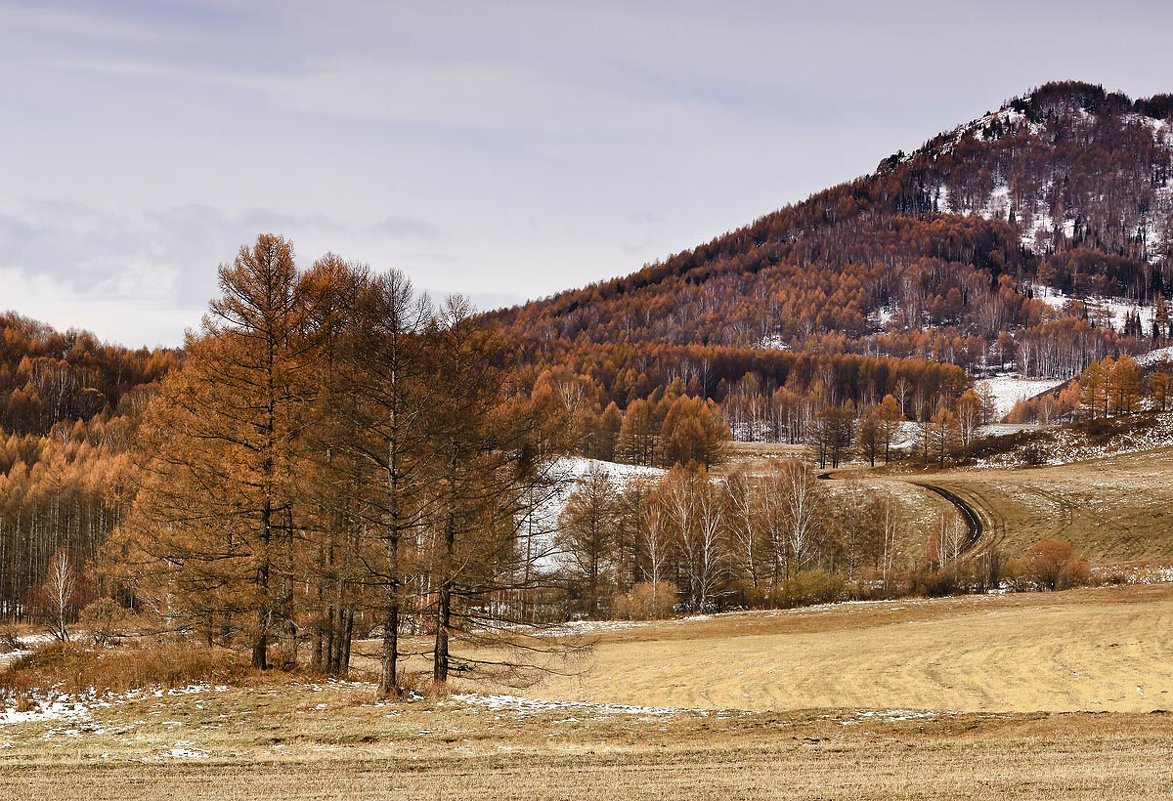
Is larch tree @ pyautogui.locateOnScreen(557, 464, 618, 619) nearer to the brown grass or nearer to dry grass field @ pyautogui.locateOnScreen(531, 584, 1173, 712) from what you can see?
dry grass field @ pyautogui.locateOnScreen(531, 584, 1173, 712)

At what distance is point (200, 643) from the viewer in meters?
29.3

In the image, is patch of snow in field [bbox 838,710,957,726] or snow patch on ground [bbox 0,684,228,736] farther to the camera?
patch of snow in field [bbox 838,710,957,726]

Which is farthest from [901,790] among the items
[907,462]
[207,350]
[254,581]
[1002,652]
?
[907,462]

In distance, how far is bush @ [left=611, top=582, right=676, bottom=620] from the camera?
58094mm

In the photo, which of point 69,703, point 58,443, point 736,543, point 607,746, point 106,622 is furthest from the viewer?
point 58,443

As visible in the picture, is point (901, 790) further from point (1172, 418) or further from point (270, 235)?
point (1172, 418)

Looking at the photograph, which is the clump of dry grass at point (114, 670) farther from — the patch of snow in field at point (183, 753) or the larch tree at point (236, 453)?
the patch of snow in field at point (183, 753)

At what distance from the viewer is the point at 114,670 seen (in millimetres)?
22281

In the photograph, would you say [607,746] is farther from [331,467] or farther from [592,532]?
[592,532]

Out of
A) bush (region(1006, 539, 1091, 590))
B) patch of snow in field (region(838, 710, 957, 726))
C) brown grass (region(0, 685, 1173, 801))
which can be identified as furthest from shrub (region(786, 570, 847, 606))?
brown grass (region(0, 685, 1173, 801))

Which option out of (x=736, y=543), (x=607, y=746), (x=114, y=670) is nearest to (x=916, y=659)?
(x=607, y=746)

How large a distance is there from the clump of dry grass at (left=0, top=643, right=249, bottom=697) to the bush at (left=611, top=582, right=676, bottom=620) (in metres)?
35.5

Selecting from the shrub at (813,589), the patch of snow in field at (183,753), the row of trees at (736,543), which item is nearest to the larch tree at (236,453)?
the patch of snow in field at (183,753)

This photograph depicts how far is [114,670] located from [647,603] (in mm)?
39566
